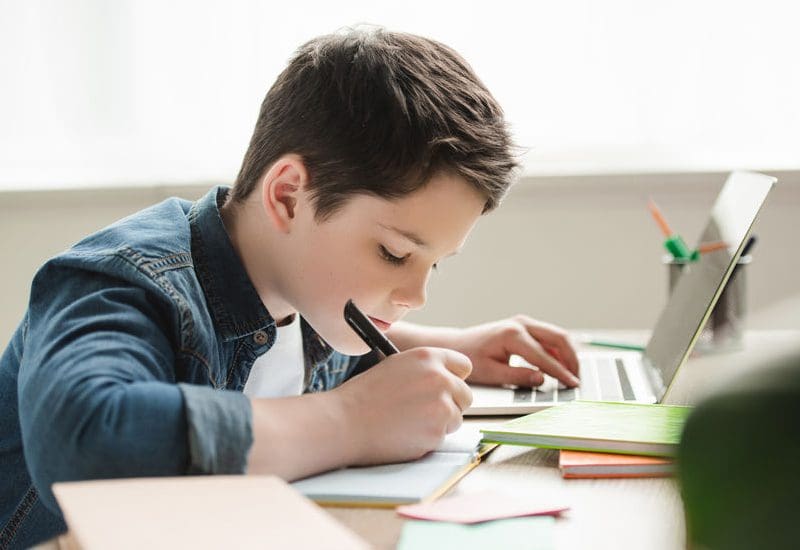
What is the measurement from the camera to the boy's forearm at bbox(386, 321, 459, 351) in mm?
1227

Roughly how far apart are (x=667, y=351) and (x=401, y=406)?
467 mm

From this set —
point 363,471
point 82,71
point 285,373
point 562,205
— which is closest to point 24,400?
point 363,471

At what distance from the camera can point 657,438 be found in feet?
2.40

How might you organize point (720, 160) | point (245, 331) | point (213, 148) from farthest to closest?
1. point (213, 148)
2. point (720, 160)
3. point (245, 331)

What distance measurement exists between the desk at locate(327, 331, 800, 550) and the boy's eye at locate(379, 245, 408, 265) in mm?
201

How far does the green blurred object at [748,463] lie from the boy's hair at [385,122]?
586mm

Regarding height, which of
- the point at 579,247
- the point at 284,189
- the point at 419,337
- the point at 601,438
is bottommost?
the point at 579,247

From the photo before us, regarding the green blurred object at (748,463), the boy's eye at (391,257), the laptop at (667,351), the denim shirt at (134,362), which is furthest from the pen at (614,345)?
the green blurred object at (748,463)

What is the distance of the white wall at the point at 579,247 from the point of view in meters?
2.24

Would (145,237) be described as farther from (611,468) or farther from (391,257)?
(611,468)

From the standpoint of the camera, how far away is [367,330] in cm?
89

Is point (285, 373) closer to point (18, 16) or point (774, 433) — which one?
point (774, 433)

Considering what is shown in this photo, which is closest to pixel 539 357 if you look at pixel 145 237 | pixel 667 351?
pixel 667 351

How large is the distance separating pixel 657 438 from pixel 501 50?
166 centimetres
